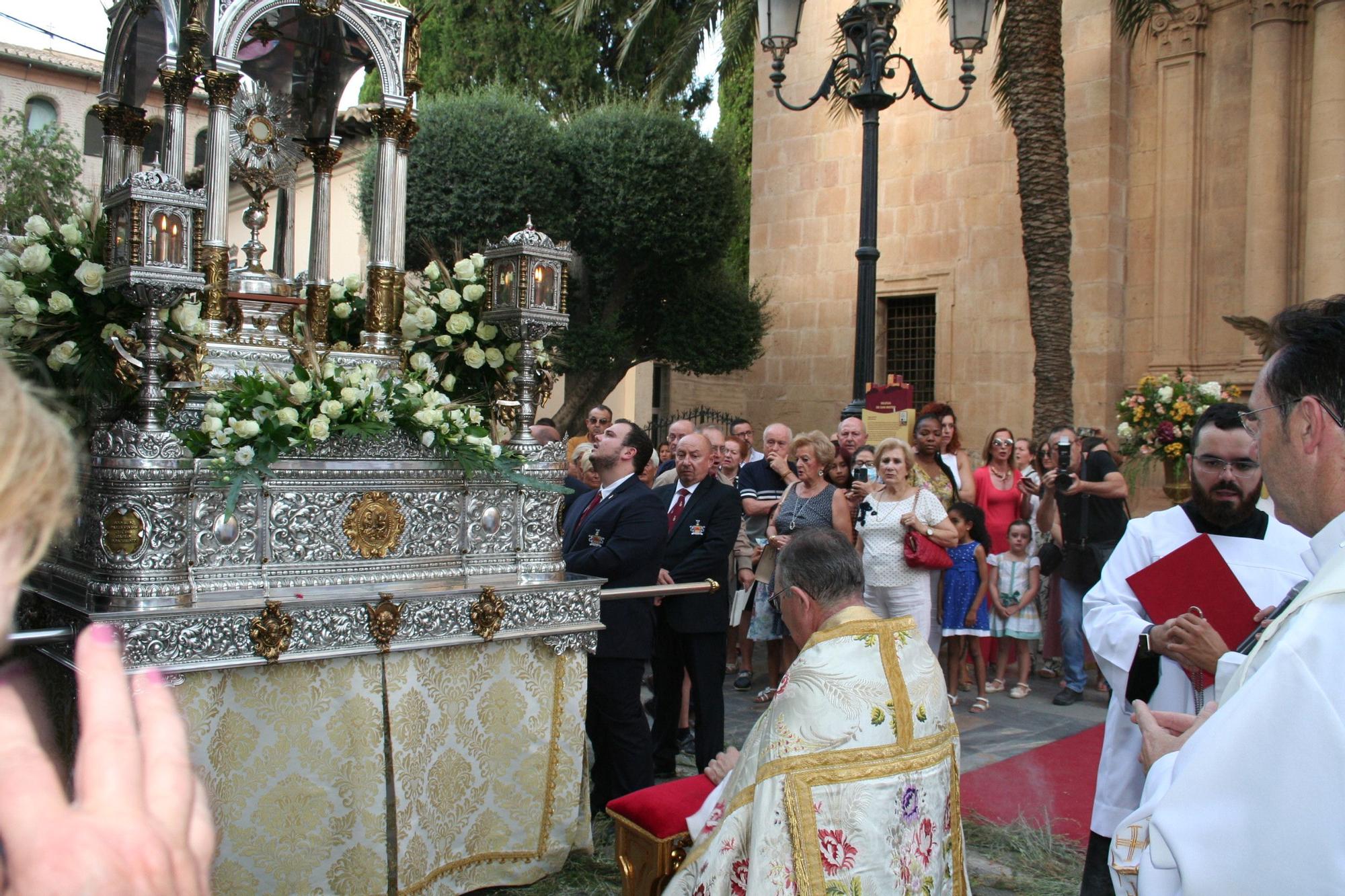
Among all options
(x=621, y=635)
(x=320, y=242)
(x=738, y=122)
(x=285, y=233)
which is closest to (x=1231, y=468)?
(x=621, y=635)

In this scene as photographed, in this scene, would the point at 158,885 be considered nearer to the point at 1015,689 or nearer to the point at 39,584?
the point at 39,584

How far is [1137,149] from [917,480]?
8995 millimetres

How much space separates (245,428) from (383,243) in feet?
5.20

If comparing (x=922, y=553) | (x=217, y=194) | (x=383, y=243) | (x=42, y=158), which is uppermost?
(x=42, y=158)

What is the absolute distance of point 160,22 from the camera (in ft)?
16.3

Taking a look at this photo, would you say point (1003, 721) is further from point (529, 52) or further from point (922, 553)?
point (529, 52)

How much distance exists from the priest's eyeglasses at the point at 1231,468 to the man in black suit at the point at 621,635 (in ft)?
8.60

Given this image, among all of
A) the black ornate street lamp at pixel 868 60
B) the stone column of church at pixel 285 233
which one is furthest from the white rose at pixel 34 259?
the black ornate street lamp at pixel 868 60

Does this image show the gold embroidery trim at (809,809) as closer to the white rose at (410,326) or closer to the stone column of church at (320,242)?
the white rose at (410,326)

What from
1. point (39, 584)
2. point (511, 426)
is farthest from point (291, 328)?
point (39, 584)

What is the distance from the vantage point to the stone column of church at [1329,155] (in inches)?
483

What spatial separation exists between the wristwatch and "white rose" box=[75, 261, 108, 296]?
3755mm

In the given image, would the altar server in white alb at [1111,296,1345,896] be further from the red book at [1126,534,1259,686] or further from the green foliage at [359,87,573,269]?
the green foliage at [359,87,573,269]

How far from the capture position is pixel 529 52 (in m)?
23.6
